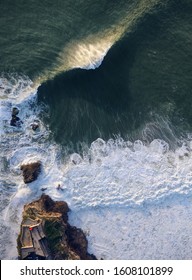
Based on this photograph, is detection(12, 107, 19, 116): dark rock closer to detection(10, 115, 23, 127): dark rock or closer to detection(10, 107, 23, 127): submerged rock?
detection(10, 107, 23, 127): submerged rock

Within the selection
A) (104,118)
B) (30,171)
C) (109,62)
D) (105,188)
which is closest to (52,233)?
(30,171)

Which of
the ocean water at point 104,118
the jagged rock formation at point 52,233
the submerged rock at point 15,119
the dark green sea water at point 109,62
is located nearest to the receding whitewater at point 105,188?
the ocean water at point 104,118

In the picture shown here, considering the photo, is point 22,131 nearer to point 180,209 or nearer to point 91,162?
point 91,162

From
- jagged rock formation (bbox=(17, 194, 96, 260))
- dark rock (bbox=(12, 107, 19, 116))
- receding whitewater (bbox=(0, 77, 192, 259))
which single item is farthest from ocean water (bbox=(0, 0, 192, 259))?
jagged rock formation (bbox=(17, 194, 96, 260))

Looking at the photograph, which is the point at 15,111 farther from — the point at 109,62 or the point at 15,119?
the point at 109,62

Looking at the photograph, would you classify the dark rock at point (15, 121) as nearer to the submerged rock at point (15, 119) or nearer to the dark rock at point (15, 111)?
the submerged rock at point (15, 119)
